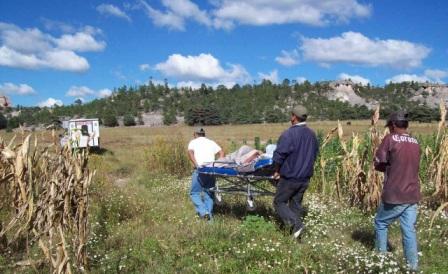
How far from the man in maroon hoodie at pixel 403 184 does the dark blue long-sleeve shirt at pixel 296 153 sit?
125 cm

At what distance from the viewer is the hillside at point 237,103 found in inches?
3632

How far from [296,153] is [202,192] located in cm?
260

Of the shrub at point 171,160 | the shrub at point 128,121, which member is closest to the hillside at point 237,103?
the shrub at point 128,121

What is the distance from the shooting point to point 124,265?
5715mm

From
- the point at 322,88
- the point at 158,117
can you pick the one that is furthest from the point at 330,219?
the point at 322,88

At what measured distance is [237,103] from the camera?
107250 mm

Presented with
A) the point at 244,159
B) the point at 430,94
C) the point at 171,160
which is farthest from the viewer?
the point at 430,94

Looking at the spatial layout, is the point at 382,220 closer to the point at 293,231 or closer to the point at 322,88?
the point at 293,231

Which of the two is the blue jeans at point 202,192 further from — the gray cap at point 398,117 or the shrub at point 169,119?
the shrub at point 169,119

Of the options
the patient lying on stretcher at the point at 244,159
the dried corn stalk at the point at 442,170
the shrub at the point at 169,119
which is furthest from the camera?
the shrub at the point at 169,119

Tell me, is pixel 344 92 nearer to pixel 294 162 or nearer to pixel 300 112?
pixel 300 112

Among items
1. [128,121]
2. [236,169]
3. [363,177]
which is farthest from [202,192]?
[128,121]

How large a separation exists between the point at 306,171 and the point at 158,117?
337 feet

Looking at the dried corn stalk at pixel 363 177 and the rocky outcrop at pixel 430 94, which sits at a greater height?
the rocky outcrop at pixel 430 94
